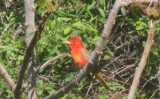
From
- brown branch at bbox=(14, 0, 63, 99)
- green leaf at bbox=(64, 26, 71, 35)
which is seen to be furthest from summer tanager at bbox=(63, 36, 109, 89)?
brown branch at bbox=(14, 0, 63, 99)

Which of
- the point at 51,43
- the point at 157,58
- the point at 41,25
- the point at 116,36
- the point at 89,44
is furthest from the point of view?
the point at 116,36

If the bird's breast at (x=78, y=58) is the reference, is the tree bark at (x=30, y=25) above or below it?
above

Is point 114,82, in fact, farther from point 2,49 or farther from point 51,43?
point 2,49

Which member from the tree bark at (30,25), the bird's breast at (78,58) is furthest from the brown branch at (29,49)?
the bird's breast at (78,58)

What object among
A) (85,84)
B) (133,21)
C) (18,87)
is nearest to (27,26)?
(18,87)

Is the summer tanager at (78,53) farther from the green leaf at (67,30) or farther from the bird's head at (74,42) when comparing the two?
the green leaf at (67,30)

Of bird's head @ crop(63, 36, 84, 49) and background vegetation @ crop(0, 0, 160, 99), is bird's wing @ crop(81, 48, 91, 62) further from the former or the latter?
background vegetation @ crop(0, 0, 160, 99)

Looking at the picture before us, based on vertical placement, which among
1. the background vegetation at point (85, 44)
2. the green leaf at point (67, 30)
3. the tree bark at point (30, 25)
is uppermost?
the tree bark at point (30, 25)

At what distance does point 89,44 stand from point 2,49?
3.78ft

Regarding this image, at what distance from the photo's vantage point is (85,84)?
470cm

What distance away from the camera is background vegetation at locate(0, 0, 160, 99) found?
13.5 ft

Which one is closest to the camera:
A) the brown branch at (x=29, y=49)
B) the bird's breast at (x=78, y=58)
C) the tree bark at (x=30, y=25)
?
the brown branch at (x=29, y=49)

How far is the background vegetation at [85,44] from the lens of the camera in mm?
4102

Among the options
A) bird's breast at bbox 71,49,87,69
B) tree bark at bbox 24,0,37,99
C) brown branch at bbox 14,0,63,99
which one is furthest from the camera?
bird's breast at bbox 71,49,87,69
